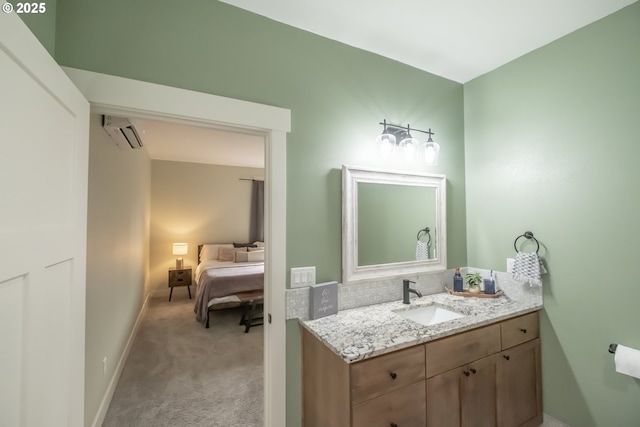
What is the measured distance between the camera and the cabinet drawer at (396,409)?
1.22 metres

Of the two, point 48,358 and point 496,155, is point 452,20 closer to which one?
point 496,155

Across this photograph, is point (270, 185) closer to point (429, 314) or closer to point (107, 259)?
point (429, 314)

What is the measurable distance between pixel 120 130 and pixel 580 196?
3337 mm

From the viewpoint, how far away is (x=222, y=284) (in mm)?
3961

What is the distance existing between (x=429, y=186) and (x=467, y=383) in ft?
4.41

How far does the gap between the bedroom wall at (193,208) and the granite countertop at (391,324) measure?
4.67 m

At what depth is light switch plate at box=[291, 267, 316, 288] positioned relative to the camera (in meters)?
1.66

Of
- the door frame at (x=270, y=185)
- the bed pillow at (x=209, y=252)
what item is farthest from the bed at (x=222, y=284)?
the door frame at (x=270, y=185)

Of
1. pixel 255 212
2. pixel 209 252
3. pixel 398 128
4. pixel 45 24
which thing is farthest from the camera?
pixel 255 212

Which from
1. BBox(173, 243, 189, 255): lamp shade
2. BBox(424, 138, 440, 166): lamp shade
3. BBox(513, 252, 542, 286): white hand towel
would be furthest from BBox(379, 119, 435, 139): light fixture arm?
BBox(173, 243, 189, 255): lamp shade

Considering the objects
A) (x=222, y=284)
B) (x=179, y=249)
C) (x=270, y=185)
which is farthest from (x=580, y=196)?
(x=179, y=249)

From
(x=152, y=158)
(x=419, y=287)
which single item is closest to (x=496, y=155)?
(x=419, y=287)

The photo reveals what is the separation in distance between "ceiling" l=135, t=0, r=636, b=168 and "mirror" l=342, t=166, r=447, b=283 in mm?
877

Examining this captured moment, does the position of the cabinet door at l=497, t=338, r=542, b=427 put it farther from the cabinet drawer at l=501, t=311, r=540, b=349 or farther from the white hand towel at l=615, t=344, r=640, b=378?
the white hand towel at l=615, t=344, r=640, b=378
